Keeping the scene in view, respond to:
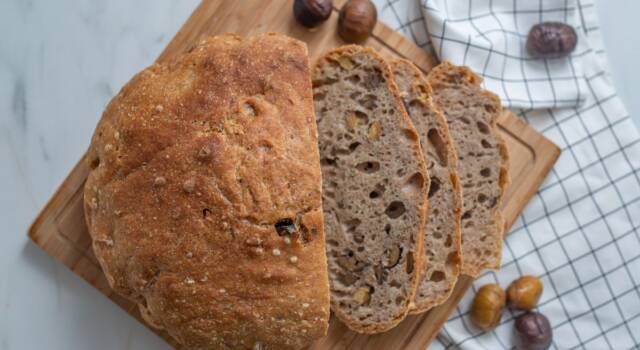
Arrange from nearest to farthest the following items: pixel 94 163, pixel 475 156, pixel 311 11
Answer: pixel 94 163, pixel 311 11, pixel 475 156

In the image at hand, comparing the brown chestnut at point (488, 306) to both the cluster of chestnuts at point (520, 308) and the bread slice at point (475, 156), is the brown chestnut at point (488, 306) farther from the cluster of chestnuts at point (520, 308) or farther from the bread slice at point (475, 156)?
the bread slice at point (475, 156)

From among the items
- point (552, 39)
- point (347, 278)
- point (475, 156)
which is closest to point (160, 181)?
point (347, 278)

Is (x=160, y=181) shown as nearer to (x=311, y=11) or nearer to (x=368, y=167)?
(x=368, y=167)

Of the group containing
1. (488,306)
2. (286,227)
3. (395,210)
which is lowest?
(488,306)

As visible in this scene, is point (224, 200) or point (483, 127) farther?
point (483, 127)

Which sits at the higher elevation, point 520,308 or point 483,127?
point 483,127

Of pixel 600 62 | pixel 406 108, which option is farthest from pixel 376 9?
pixel 600 62

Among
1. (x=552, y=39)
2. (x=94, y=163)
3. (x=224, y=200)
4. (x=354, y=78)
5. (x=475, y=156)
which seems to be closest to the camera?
(x=224, y=200)
